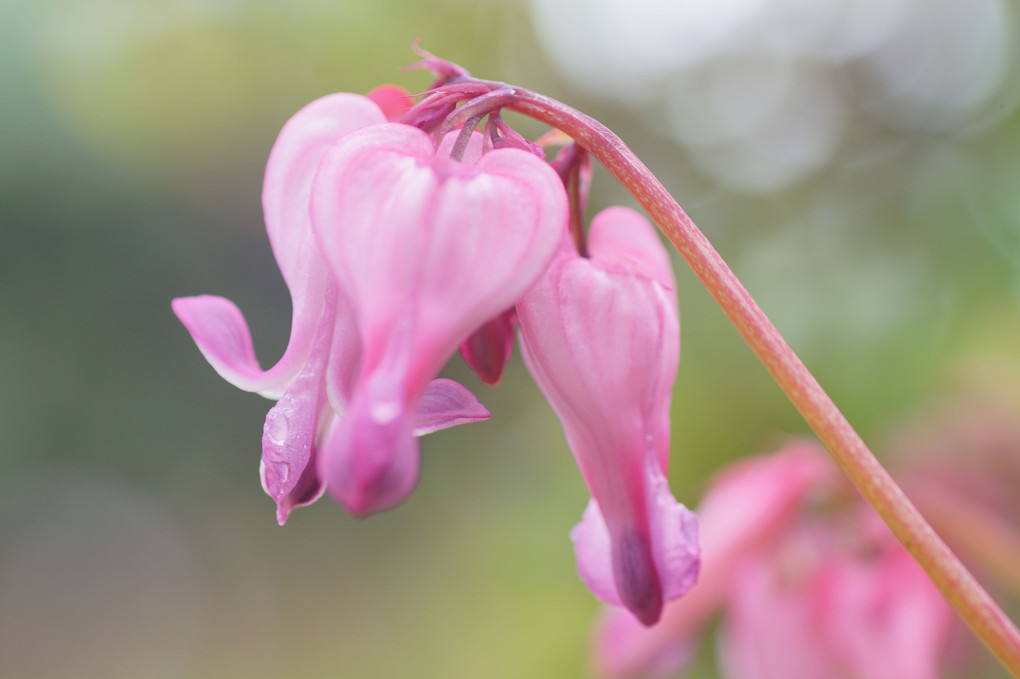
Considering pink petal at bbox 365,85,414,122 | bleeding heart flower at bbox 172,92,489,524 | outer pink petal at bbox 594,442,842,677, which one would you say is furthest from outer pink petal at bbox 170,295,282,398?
outer pink petal at bbox 594,442,842,677

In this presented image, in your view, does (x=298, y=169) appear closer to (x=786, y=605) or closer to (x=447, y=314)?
(x=447, y=314)

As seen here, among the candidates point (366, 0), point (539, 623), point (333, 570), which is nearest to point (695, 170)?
point (366, 0)

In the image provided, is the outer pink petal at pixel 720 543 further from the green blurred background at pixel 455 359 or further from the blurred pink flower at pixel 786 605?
the green blurred background at pixel 455 359

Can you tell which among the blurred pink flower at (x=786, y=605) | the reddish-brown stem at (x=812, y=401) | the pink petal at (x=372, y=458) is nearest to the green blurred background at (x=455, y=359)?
the blurred pink flower at (x=786, y=605)

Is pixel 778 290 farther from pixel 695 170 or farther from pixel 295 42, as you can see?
pixel 295 42

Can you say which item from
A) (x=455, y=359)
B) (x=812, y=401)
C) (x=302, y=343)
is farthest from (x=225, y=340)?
(x=455, y=359)

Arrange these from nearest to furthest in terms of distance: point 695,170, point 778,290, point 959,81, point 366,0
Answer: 1. point 778,290
2. point 959,81
3. point 695,170
4. point 366,0

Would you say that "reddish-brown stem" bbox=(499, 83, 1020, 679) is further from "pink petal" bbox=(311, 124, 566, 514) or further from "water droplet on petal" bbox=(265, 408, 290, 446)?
"water droplet on petal" bbox=(265, 408, 290, 446)
